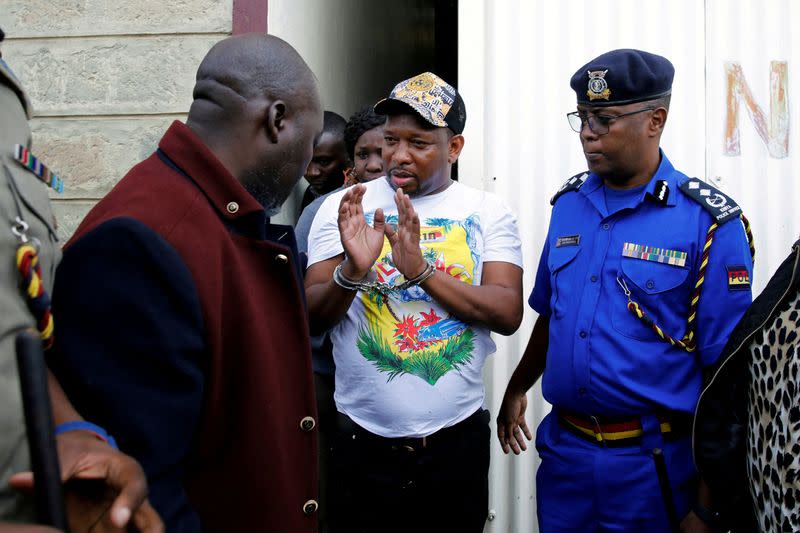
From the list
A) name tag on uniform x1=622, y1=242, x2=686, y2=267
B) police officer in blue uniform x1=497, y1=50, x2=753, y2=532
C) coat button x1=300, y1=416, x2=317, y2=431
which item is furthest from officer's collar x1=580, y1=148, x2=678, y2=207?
coat button x1=300, y1=416, x2=317, y2=431

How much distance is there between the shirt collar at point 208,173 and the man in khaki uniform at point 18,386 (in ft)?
1.24

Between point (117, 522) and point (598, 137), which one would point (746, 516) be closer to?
point (598, 137)

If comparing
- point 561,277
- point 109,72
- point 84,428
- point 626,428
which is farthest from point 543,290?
point 109,72

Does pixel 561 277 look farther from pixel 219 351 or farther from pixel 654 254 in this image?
pixel 219 351

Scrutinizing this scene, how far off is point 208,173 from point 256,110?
7.7 inches

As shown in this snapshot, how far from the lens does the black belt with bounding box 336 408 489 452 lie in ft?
8.48

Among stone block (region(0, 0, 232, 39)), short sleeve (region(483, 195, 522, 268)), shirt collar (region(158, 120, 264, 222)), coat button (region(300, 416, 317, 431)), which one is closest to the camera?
shirt collar (region(158, 120, 264, 222))

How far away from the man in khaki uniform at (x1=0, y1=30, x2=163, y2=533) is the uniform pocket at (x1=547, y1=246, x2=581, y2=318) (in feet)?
5.51

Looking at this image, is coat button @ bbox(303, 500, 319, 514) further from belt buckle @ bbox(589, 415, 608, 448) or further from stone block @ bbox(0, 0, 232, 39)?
stone block @ bbox(0, 0, 232, 39)

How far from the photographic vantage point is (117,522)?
3.60ft

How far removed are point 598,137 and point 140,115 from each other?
1.90 meters

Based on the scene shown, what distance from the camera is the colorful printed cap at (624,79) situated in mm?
2535

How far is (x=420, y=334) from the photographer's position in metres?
2.60

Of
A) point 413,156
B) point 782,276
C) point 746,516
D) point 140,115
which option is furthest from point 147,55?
point 746,516
